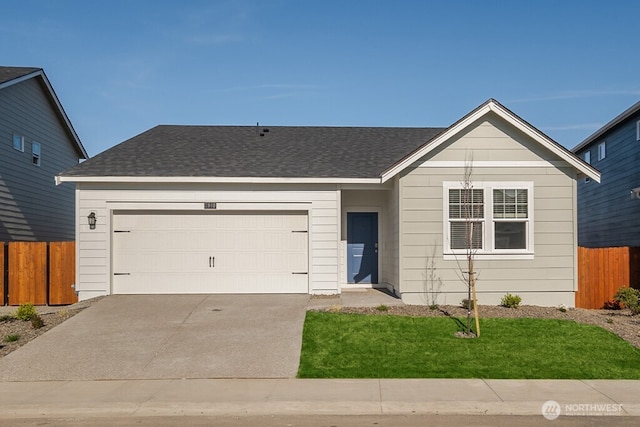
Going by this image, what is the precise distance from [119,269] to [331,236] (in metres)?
5.44

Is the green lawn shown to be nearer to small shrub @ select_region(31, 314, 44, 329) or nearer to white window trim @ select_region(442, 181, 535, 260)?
white window trim @ select_region(442, 181, 535, 260)

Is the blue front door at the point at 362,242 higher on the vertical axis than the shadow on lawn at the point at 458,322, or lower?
higher

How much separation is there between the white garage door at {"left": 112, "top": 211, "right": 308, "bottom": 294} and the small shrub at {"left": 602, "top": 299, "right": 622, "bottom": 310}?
7.39 meters

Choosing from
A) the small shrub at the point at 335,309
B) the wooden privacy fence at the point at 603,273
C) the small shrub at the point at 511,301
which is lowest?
the small shrub at the point at 335,309

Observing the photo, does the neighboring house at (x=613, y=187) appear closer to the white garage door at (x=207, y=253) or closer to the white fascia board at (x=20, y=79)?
the white garage door at (x=207, y=253)

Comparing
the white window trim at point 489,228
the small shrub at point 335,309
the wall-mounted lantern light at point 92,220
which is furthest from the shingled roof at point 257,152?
the small shrub at point 335,309

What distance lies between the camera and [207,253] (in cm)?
1520

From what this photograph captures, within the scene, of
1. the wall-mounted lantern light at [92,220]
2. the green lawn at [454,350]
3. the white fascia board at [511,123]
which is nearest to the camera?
the green lawn at [454,350]

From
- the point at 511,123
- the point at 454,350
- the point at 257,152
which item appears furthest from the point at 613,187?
the point at 454,350

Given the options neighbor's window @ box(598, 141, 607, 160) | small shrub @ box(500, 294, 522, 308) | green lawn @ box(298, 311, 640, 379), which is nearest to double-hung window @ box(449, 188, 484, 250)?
small shrub @ box(500, 294, 522, 308)

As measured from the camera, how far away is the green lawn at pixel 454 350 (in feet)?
29.9

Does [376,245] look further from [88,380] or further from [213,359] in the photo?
[88,380]

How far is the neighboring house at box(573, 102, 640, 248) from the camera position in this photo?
62.8 ft

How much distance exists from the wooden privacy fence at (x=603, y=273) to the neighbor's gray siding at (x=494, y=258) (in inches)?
33.9
